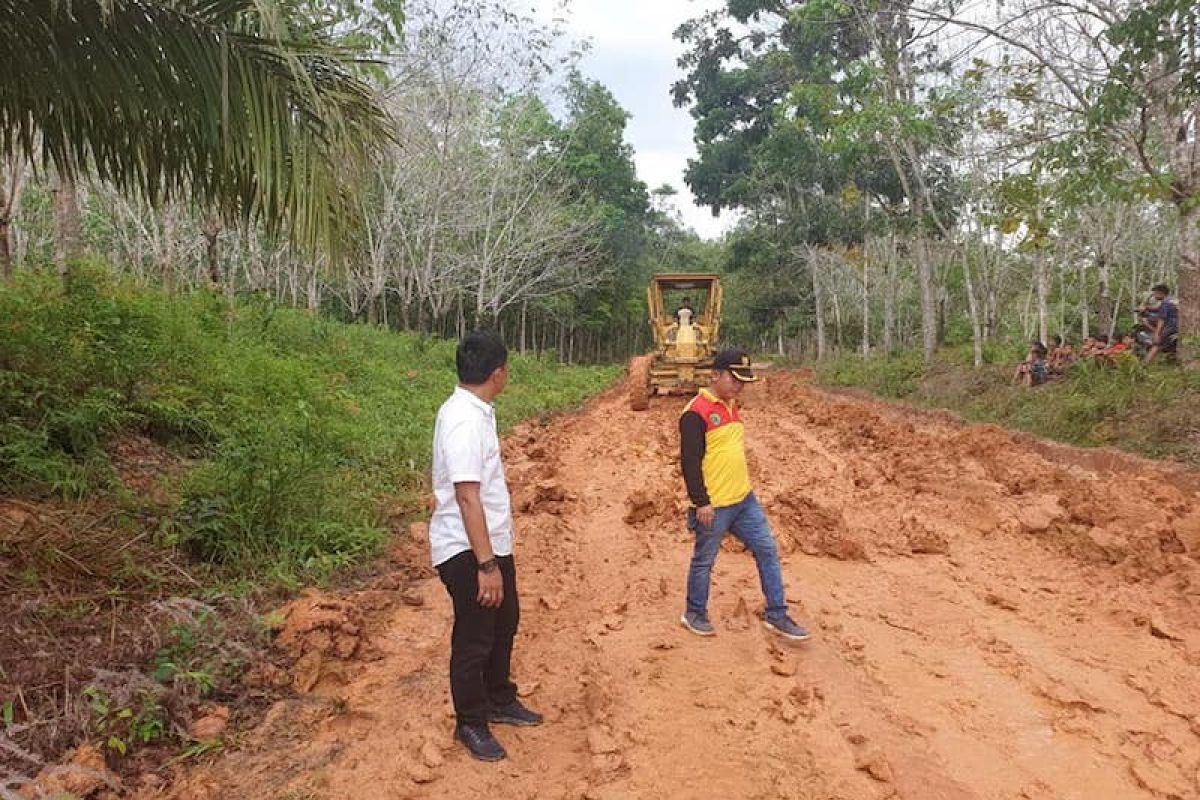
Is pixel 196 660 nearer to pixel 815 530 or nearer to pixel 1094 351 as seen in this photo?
pixel 815 530

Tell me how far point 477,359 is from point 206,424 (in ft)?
15.2

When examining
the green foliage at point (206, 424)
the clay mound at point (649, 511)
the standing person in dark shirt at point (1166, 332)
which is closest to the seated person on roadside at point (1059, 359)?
the standing person in dark shirt at point (1166, 332)

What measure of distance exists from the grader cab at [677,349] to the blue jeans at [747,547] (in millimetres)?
9431

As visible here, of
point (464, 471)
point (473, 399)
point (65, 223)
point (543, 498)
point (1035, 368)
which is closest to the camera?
point (464, 471)

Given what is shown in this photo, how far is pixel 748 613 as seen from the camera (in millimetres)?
4543

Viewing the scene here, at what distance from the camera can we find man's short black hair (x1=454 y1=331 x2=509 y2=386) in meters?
3.05

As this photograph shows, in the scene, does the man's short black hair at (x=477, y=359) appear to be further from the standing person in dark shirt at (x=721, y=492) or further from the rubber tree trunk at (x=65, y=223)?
the rubber tree trunk at (x=65, y=223)

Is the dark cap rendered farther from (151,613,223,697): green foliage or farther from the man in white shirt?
(151,613,223,697): green foliage

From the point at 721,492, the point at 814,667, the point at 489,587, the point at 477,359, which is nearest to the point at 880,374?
the point at 721,492

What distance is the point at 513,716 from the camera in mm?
3412

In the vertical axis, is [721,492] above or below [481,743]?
above

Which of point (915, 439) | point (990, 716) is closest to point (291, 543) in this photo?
point (990, 716)

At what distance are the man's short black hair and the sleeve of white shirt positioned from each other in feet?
0.69

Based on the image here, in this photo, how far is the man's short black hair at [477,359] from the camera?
10.00 ft
